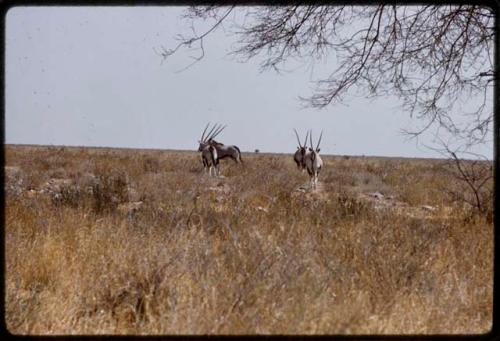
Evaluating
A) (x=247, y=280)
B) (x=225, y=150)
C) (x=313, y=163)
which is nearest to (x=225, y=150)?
(x=225, y=150)

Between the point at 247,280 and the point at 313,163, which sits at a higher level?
the point at 313,163

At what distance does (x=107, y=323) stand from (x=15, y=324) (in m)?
0.42

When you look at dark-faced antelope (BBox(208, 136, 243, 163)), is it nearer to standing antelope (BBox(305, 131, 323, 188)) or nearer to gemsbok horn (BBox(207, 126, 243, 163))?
gemsbok horn (BBox(207, 126, 243, 163))

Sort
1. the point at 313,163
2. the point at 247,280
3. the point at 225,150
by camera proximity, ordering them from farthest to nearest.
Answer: the point at 225,150 < the point at 313,163 < the point at 247,280

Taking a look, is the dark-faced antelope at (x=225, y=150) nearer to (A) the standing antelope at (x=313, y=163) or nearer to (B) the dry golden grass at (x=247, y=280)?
(A) the standing antelope at (x=313, y=163)

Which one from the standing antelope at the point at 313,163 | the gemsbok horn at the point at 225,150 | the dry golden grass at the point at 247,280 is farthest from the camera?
the gemsbok horn at the point at 225,150

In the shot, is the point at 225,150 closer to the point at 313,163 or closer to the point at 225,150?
the point at 225,150

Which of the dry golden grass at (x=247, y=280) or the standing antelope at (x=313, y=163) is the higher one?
the standing antelope at (x=313, y=163)

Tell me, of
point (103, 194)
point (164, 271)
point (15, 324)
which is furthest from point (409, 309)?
point (103, 194)

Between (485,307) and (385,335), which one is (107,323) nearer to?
(385,335)

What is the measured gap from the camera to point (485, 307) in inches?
109

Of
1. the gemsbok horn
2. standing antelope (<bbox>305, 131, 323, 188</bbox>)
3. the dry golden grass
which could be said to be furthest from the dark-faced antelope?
the dry golden grass

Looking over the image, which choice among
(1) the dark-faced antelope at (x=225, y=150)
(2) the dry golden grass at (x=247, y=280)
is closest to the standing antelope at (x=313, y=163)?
(1) the dark-faced antelope at (x=225, y=150)

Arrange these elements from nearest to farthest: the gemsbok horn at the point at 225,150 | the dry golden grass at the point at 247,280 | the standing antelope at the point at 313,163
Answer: the dry golden grass at the point at 247,280 → the standing antelope at the point at 313,163 → the gemsbok horn at the point at 225,150
